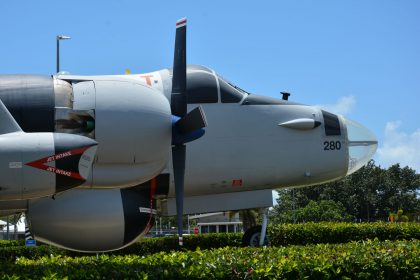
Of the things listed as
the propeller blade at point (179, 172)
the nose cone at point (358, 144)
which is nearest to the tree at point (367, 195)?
the nose cone at point (358, 144)

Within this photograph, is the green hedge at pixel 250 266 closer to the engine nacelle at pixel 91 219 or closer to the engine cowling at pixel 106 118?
the engine cowling at pixel 106 118

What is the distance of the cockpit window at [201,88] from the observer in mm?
13031

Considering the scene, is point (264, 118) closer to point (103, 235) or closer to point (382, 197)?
point (103, 235)

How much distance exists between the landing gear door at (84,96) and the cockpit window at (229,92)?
15.1 ft

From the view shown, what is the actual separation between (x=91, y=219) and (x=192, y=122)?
3.28 meters

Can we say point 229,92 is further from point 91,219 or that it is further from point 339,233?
point 339,233

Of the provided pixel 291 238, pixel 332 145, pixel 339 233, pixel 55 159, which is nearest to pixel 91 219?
pixel 55 159

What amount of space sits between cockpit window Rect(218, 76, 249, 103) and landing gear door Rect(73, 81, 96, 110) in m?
4.59

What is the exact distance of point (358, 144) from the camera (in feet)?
48.3

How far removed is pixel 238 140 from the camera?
1349cm

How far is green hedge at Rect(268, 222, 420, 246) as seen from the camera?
17797mm

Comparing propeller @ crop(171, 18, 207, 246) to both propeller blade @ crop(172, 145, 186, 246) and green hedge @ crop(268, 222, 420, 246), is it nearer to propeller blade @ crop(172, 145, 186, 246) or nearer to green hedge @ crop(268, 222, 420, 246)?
propeller blade @ crop(172, 145, 186, 246)

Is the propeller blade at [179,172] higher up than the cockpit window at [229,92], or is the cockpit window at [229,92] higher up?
the cockpit window at [229,92]

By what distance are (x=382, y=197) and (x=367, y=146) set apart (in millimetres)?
81918
